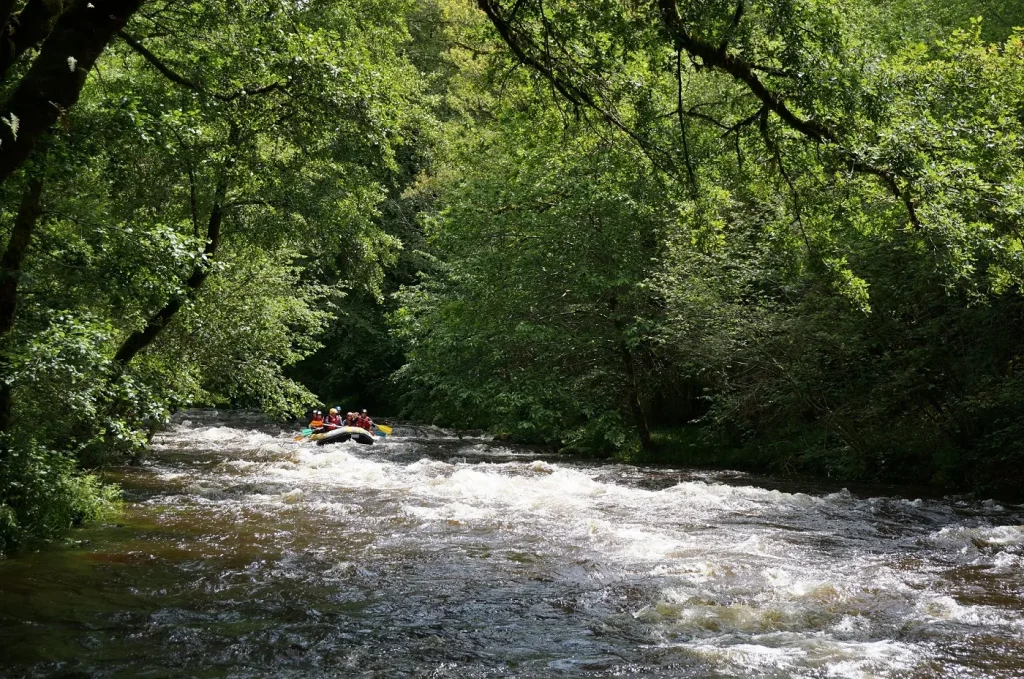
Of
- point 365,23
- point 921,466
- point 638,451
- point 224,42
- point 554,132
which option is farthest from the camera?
point 638,451

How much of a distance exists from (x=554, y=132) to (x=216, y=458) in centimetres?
1293

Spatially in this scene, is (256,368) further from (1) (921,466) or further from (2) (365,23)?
(1) (921,466)

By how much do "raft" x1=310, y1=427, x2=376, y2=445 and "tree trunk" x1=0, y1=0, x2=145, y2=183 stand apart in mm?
16848

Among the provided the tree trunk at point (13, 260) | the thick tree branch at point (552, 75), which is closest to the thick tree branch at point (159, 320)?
the tree trunk at point (13, 260)

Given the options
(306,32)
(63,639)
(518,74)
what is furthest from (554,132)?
(63,639)

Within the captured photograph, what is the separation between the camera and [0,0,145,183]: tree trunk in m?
5.30

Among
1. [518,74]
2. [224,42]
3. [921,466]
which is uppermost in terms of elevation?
[224,42]

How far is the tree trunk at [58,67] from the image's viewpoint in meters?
5.30

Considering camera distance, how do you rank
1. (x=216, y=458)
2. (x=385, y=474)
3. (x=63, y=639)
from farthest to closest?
(x=216, y=458), (x=385, y=474), (x=63, y=639)

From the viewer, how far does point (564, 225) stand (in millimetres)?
19234

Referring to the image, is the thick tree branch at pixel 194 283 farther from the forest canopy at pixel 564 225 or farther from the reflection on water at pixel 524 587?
the reflection on water at pixel 524 587

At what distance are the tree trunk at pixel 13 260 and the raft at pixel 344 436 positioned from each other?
13085 mm

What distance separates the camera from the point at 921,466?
14320mm

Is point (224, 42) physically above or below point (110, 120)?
above
